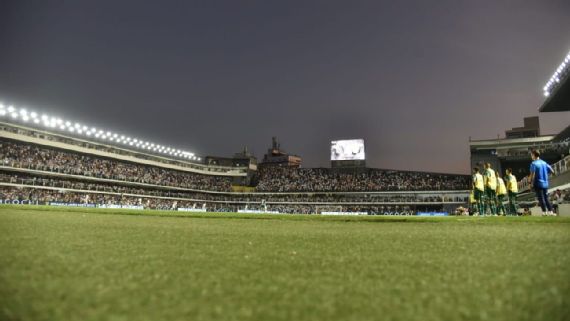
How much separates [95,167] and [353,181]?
47.7 m

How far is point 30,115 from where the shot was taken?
53312 millimetres

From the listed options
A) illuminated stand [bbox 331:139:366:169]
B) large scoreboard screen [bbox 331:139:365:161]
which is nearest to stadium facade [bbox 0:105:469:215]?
illuminated stand [bbox 331:139:366:169]

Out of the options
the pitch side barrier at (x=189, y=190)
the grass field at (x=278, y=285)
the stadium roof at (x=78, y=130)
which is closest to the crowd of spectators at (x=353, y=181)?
the pitch side barrier at (x=189, y=190)

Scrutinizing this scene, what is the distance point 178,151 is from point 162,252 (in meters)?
81.7

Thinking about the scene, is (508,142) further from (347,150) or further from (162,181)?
(162,181)

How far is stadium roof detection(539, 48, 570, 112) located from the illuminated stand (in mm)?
30385

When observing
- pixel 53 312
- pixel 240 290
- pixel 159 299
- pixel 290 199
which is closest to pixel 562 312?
pixel 240 290

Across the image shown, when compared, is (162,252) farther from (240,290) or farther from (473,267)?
(473,267)

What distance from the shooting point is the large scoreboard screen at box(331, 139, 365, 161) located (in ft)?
236

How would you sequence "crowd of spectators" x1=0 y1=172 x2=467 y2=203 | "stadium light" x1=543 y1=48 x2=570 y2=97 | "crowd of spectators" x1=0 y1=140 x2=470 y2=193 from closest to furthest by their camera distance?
"stadium light" x1=543 y1=48 x2=570 y2=97 → "crowd of spectators" x1=0 y1=172 x2=467 y2=203 → "crowd of spectators" x1=0 y1=140 x2=470 y2=193

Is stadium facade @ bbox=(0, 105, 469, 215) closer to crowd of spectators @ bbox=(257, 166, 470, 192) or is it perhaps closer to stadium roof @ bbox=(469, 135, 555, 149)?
crowd of spectators @ bbox=(257, 166, 470, 192)

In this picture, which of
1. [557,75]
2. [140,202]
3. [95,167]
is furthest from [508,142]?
[95,167]

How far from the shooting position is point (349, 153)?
72.4 meters

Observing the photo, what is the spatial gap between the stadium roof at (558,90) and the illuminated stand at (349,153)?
30.4 metres
